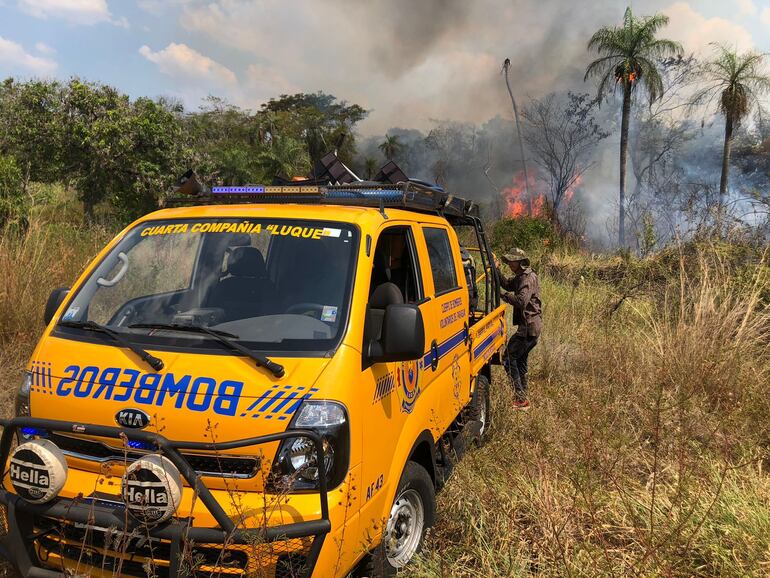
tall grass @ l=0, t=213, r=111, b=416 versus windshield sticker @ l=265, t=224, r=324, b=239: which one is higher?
windshield sticker @ l=265, t=224, r=324, b=239

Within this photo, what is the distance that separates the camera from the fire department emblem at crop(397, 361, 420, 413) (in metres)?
2.90

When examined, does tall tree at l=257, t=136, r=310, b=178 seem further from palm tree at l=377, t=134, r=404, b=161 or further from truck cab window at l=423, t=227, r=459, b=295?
truck cab window at l=423, t=227, r=459, b=295

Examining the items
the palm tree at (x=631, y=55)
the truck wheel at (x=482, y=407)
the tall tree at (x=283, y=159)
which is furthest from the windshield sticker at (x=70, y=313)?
the palm tree at (x=631, y=55)

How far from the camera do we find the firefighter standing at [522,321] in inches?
254

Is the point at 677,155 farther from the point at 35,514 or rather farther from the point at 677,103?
the point at 35,514

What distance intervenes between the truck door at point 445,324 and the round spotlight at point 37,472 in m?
1.90

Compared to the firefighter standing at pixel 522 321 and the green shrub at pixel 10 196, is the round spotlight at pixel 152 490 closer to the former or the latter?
the firefighter standing at pixel 522 321

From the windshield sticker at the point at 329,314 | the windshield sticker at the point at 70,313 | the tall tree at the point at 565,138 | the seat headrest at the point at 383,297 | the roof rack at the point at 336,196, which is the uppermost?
the tall tree at the point at 565,138

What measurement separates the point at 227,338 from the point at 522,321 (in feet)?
15.4

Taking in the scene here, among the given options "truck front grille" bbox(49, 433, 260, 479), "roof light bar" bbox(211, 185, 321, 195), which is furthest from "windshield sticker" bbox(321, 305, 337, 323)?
"roof light bar" bbox(211, 185, 321, 195)

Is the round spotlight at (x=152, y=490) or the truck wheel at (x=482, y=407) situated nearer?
the round spotlight at (x=152, y=490)

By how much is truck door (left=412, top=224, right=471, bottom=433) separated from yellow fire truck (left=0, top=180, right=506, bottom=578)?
4cm

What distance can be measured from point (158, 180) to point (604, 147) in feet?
130

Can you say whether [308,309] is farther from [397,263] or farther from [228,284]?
[397,263]
